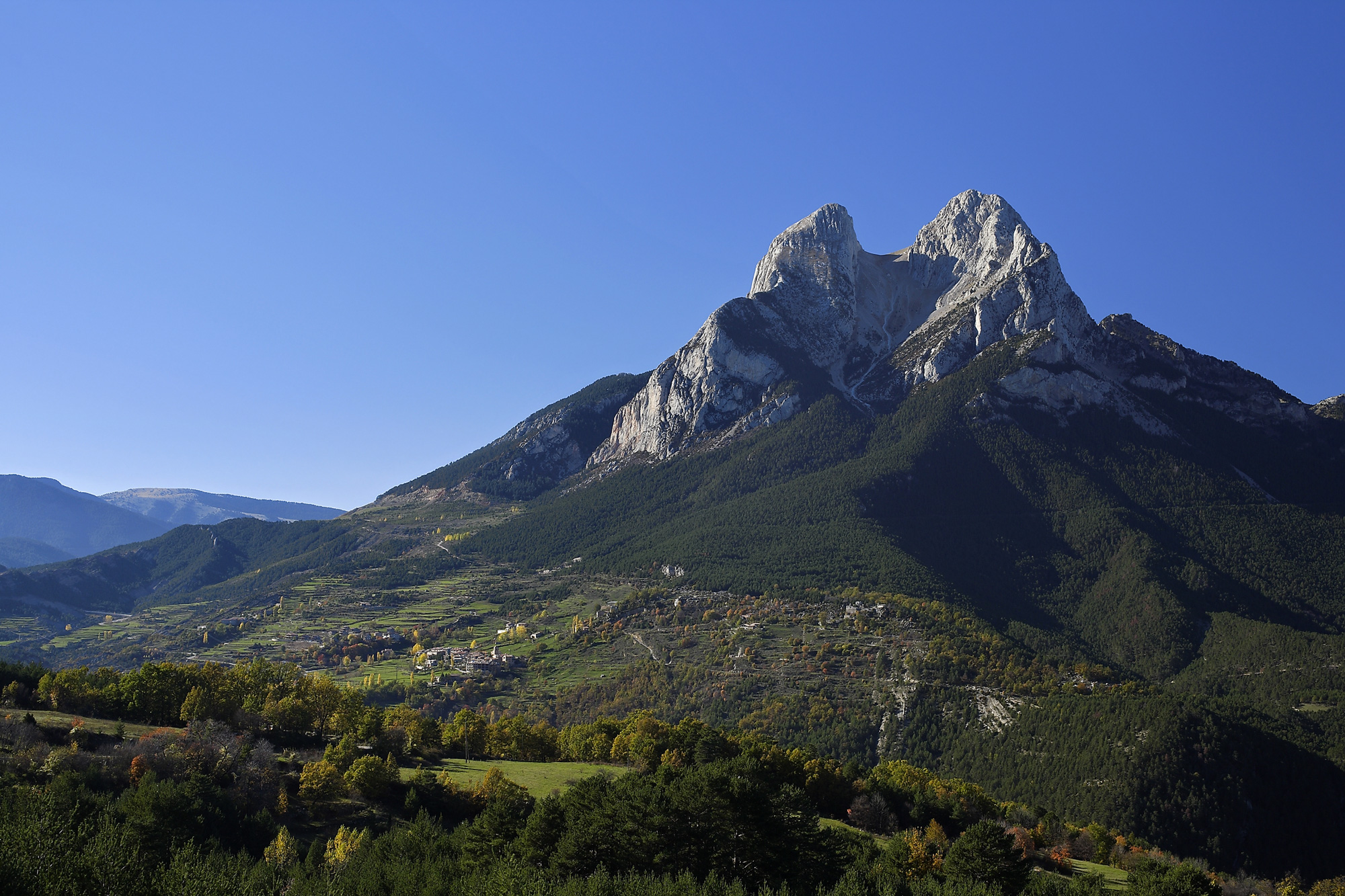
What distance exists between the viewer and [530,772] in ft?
287

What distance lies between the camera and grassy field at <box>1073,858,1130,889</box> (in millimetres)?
68000

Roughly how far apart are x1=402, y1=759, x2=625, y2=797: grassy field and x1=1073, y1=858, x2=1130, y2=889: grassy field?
49.2m

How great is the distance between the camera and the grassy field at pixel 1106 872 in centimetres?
6800

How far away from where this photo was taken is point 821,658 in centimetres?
16862

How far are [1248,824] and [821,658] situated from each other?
80.4 metres

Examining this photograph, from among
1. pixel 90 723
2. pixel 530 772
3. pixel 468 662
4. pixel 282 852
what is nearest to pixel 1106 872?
pixel 530 772

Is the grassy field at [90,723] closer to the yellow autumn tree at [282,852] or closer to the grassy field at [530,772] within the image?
the grassy field at [530,772]

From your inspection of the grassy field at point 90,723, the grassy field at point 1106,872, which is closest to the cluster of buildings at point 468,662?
the grassy field at point 90,723

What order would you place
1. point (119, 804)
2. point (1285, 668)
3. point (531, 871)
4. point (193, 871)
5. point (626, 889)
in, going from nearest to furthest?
point (193, 871) → point (626, 889) → point (531, 871) → point (119, 804) → point (1285, 668)

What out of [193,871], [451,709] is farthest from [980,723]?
[193,871]

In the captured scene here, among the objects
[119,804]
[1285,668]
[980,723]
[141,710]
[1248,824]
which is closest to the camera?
[119,804]

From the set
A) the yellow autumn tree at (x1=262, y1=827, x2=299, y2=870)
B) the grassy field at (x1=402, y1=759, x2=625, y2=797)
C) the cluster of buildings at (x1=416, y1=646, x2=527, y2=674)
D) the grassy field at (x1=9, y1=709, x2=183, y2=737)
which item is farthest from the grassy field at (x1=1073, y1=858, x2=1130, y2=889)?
the cluster of buildings at (x1=416, y1=646, x2=527, y2=674)

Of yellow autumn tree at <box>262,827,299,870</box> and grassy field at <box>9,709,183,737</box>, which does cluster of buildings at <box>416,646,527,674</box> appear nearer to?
grassy field at <box>9,709,183,737</box>

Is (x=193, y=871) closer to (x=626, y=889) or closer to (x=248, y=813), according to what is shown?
(x=626, y=889)
